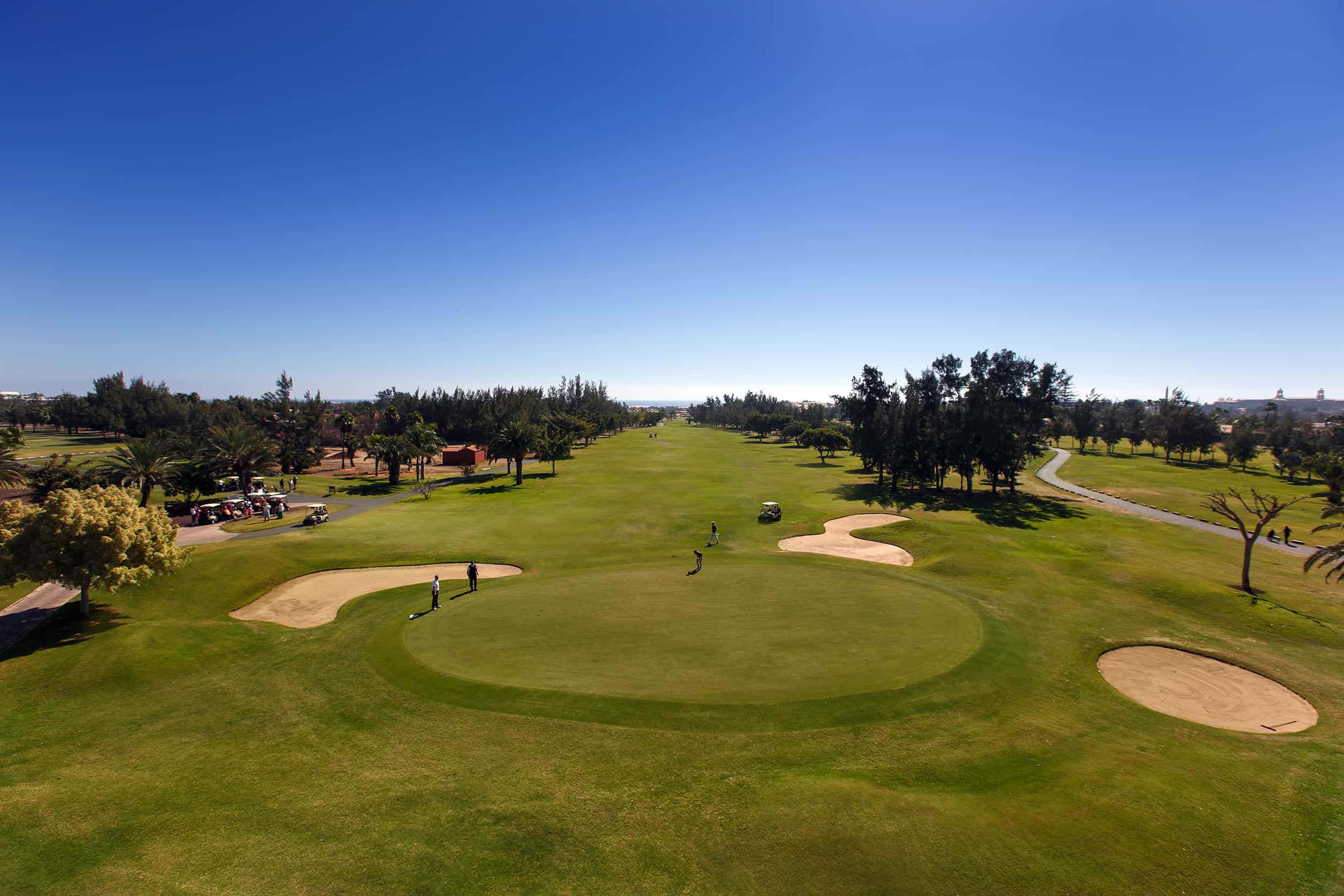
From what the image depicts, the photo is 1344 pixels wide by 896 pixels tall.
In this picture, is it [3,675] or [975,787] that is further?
[3,675]

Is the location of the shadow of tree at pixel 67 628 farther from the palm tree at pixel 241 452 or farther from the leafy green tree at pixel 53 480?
the palm tree at pixel 241 452

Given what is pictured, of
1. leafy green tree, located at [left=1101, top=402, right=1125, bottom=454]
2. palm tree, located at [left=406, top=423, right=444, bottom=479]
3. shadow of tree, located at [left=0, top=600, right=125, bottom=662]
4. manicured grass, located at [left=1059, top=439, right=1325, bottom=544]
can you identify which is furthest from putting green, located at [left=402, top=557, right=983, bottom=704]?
leafy green tree, located at [left=1101, top=402, right=1125, bottom=454]

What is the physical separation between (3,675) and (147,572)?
642 centimetres

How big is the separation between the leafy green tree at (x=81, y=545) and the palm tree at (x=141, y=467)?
30369mm

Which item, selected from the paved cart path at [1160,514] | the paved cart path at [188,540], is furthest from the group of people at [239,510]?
the paved cart path at [1160,514]

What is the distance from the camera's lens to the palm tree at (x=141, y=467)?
50.4 metres

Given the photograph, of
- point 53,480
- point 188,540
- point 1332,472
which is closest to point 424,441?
point 188,540

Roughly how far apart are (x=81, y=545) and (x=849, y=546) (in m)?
50.5

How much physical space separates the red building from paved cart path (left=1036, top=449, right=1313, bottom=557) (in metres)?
103

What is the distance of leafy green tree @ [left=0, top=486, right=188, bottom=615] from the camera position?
84.0ft

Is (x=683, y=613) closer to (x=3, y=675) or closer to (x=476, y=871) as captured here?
(x=476, y=871)

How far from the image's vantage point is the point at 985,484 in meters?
87.0

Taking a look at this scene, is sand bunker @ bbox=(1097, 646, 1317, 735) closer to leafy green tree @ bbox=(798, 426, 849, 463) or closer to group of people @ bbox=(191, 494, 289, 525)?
group of people @ bbox=(191, 494, 289, 525)

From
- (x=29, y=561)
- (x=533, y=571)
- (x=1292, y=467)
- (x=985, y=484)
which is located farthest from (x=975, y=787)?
(x=1292, y=467)
